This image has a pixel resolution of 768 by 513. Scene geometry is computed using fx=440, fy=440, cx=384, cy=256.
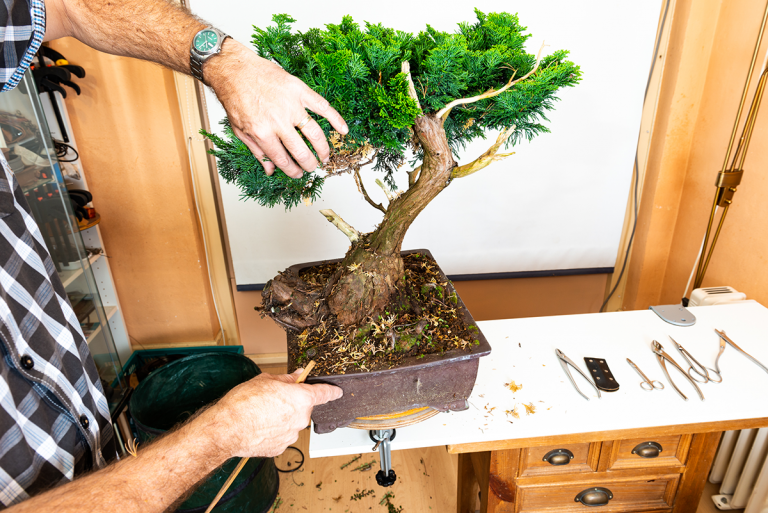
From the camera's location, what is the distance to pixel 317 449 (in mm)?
894

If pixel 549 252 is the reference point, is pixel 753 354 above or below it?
above

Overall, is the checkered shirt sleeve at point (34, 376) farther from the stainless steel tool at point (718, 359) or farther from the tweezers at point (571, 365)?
the stainless steel tool at point (718, 359)

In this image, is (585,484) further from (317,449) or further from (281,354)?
(281,354)

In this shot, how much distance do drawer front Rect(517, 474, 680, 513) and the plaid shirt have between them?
0.91 m

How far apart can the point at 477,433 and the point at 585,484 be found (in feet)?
1.17

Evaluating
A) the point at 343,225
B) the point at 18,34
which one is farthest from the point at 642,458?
the point at 18,34

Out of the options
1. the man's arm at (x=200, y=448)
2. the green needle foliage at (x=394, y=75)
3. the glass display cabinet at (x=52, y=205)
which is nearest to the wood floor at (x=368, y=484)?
the glass display cabinet at (x=52, y=205)

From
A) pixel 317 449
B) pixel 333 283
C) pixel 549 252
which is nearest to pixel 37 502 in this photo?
pixel 317 449

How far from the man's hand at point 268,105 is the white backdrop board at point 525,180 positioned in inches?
46.0

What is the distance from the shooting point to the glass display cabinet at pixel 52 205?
1.32 m

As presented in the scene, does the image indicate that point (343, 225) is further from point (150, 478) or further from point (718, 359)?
point (718, 359)

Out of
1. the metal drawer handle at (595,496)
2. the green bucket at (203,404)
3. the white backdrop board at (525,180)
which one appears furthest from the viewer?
the white backdrop board at (525,180)

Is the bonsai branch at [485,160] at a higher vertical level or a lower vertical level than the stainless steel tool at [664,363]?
higher

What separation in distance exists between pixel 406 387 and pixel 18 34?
2.79 ft
